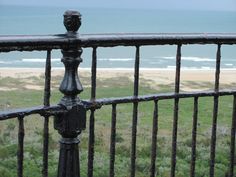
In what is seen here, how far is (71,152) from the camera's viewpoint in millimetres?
2553

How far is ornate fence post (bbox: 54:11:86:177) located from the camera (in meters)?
2.42

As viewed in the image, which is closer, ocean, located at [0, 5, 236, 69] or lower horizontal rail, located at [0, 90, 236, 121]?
lower horizontal rail, located at [0, 90, 236, 121]

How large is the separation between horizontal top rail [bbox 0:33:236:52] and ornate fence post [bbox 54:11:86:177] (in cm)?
4

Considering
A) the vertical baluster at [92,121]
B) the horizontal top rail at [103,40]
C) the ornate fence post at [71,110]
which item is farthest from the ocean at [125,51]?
the ornate fence post at [71,110]

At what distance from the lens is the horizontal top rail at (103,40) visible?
2266 mm

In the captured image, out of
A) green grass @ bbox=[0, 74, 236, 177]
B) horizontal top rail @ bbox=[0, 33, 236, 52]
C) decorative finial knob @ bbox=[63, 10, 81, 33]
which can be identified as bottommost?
green grass @ bbox=[0, 74, 236, 177]

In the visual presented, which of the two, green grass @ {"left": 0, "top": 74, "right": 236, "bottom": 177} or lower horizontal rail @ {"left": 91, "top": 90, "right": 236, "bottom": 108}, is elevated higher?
lower horizontal rail @ {"left": 91, "top": 90, "right": 236, "bottom": 108}

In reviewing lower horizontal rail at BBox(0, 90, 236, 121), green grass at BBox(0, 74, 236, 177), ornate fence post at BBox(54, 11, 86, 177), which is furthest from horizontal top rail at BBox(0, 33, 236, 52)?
green grass at BBox(0, 74, 236, 177)

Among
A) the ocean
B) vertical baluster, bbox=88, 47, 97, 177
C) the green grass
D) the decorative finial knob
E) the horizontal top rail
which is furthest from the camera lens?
the ocean

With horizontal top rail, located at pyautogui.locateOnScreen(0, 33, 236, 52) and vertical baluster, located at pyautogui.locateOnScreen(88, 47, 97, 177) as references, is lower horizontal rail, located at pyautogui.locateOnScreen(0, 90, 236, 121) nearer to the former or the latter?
vertical baluster, located at pyautogui.locateOnScreen(88, 47, 97, 177)

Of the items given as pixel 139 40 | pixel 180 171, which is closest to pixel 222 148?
pixel 180 171

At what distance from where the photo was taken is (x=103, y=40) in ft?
8.32

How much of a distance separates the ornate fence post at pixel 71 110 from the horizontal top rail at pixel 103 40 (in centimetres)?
4

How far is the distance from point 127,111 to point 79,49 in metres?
19.2
